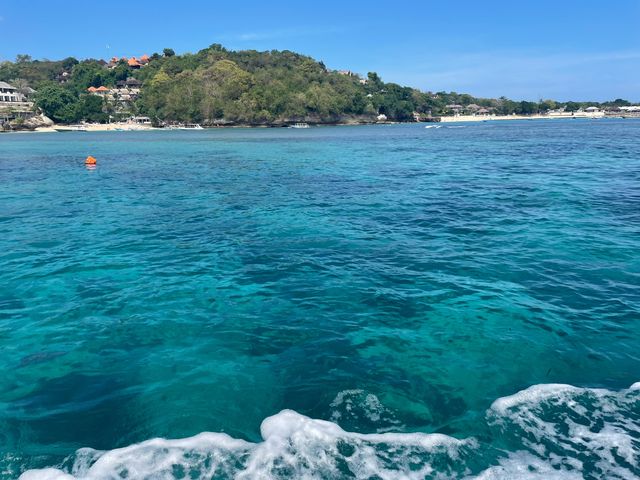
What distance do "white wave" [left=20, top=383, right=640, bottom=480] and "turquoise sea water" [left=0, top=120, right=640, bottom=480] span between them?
29 mm

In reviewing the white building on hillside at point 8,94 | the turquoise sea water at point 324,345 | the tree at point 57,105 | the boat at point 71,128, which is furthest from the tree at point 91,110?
the turquoise sea water at point 324,345

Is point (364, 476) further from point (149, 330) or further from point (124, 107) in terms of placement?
point (124, 107)

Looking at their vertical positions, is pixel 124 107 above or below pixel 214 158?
above

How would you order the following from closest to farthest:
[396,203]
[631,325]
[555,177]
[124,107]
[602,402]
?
[602,402], [631,325], [396,203], [555,177], [124,107]

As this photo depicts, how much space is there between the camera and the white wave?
625 cm

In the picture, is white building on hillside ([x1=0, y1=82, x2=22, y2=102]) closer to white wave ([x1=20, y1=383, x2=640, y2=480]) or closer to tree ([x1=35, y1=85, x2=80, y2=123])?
tree ([x1=35, y1=85, x2=80, y2=123])

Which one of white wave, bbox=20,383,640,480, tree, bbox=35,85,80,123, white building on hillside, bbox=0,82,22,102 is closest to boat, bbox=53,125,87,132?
tree, bbox=35,85,80,123

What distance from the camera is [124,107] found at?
198 meters

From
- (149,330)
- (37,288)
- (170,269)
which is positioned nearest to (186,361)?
(149,330)

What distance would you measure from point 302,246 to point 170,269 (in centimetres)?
479

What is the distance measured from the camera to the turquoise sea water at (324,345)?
21.8 feet

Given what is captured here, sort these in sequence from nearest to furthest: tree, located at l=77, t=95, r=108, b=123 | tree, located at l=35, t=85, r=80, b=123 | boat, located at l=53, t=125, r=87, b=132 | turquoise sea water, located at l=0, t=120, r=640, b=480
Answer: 1. turquoise sea water, located at l=0, t=120, r=640, b=480
2. boat, located at l=53, t=125, r=87, b=132
3. tree, located at l=35, t=85, r=80, b=123
4. tree, located at l=77, t=95, r=108, b=123

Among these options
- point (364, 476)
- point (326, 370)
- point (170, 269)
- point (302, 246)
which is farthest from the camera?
point (302, 246)

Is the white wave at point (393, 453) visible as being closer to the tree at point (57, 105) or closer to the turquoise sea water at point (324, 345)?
the turquoise sea water at point (324, 345)
